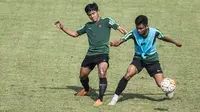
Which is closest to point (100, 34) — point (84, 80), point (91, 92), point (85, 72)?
point (85, 72)

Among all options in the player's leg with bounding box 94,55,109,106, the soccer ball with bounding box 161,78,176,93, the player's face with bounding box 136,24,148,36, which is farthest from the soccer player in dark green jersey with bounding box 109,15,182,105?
the player's leg with bounding box 94,55,109,106

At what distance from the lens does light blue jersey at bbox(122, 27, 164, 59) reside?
455 inches

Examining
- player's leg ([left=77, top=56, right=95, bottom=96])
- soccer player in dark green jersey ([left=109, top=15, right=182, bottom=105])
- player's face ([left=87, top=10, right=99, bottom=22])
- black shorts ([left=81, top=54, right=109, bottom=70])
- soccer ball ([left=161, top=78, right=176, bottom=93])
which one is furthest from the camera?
player's leg ([left=77, top=56, right=95, bottom=96])

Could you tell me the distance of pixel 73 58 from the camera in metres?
16.1

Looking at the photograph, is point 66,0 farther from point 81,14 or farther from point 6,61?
point 6,61

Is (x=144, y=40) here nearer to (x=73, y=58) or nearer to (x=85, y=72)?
(x=85, y=72)

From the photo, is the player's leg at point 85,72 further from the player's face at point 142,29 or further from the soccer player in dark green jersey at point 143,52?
the player's face at point 142,29

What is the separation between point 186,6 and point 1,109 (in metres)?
12.8

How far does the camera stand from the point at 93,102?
466 inches

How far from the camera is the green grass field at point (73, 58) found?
38.7ft

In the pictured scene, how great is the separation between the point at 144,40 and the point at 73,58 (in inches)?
192

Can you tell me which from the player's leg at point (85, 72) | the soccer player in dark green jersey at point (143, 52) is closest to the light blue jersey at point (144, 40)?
the soccer player in dark green jersey at point (143, 52)

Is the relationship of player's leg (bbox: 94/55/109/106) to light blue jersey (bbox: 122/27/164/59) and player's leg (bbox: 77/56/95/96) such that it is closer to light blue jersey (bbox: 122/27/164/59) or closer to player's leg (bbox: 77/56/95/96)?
player's leg (bbox: 77/56/95/96)

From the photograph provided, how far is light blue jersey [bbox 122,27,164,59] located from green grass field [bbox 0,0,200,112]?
1117 millimetres
